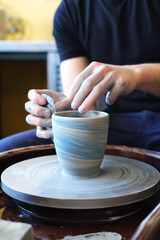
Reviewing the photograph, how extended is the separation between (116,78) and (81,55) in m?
0.51

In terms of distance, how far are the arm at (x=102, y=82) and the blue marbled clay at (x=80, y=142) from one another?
0.07 meters

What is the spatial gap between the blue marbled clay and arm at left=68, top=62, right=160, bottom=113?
7 cm

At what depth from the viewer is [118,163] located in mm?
791

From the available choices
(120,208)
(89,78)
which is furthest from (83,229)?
(89,78)

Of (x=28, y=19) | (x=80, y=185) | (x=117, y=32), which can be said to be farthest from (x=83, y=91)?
(x=28, y=19)

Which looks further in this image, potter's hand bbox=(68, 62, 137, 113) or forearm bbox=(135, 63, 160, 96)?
forearm bbox=(135, 63, 160, 96)

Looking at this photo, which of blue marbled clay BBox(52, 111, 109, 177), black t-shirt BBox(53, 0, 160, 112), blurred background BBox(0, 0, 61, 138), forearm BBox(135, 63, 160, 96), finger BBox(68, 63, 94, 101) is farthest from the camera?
blurred background BBox(0, 0, 61, 138)

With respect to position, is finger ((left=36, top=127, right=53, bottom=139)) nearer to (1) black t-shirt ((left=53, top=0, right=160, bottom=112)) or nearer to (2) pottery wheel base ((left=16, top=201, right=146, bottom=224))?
(2) pottery wheel base ((left=16, top=201, right=146, bottom=224))

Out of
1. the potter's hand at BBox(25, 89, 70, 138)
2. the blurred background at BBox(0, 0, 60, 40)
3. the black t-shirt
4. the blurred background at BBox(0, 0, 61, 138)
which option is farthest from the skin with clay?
the blurred background at BBox(0, 0, 60, 40)

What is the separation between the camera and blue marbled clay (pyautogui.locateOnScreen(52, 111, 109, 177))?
67 centimetres

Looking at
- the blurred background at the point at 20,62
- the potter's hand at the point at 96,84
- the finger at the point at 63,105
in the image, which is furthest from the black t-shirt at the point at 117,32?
the blurred background at the point at 20,62

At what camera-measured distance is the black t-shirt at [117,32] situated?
1235 mm

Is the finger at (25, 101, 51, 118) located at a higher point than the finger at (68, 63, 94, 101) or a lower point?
lower

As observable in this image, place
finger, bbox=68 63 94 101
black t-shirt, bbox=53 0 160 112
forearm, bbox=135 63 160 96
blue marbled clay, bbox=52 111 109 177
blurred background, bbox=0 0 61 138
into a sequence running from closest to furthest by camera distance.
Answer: blue marbled clay, bbox=52 111 109 177 < finger, bbox=68 63 94 101 < forearm, bbox=135 63 160 96 < black t-shirt, bbox=53 0 160 112 < blurred background, bbox=0 0 61 138
